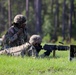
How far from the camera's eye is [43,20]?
6656 cm

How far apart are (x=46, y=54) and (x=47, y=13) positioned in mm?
55751

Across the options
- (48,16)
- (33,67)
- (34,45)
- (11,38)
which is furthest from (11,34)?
(48,16)

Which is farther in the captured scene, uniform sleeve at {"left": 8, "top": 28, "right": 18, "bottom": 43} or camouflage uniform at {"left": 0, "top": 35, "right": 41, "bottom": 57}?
uniform sleeve at {"left": 8, "top": 28, "right": 18, "bottom": 43}

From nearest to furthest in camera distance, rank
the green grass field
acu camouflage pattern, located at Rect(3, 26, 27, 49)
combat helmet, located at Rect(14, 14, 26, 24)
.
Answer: the green grass field → combat helmet, located at Rect(14, 14, 26, 24) → acu camouflage pattern, located at Rect(3, 26, 27, 49)

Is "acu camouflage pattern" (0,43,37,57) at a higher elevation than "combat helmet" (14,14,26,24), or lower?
lower

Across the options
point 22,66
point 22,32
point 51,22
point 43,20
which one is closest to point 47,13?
point 43,20

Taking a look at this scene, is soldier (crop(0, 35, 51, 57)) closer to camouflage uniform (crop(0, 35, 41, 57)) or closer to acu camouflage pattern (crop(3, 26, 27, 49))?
camouflage uniform (crop(0, 35, 41, 57))

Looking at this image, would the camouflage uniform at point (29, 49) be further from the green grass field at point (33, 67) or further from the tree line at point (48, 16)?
the tree line at point (48, 16)

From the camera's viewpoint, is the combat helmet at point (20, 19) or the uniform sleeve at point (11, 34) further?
the uniform sleeve at point (11, 34)

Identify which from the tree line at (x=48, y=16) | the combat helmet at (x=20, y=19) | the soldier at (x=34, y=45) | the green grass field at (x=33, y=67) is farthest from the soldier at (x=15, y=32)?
the tree line at (x=48, y=16)

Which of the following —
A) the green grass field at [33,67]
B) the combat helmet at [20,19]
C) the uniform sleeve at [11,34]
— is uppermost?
the combat helmet at [20,19]

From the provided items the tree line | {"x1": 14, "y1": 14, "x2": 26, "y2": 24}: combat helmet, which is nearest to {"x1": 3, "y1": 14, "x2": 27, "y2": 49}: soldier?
{"x1": 14, "y1": 14, "x2": 26, "y2": 24}: combat helmet

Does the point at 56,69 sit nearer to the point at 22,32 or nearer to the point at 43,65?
the point at 43,65

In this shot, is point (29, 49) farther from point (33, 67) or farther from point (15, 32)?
point (33, 67)
